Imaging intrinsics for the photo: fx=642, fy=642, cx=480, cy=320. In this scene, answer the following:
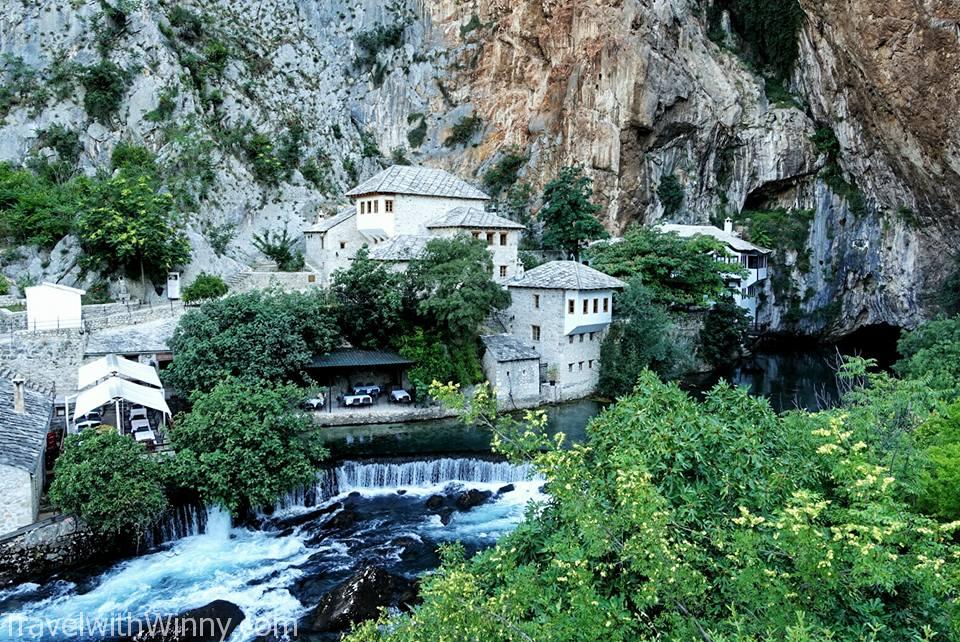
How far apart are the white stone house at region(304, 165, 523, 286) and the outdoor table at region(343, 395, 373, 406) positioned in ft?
30.7

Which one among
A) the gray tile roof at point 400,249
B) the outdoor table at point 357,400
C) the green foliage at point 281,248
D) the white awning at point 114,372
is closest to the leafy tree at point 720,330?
the gray tile roof at point 400,249

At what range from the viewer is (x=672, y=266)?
36.9m

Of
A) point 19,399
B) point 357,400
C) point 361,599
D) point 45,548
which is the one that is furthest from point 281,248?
point 361,599

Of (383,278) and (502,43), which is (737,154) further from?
(383,278)

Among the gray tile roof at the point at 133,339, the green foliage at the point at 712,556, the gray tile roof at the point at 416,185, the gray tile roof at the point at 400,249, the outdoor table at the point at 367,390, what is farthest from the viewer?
the gray tile roof at the point at 416,185

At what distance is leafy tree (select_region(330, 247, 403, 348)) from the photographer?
29.3 metres

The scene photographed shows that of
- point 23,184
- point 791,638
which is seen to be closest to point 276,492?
point 791,638

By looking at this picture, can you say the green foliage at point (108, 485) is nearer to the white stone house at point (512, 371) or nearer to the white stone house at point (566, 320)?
the white stone house at point (512, 371)

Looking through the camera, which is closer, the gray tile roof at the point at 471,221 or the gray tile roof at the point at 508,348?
the gray tile roof at the point at 508,348

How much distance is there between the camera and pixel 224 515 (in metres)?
18.9

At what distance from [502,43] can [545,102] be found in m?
6.56

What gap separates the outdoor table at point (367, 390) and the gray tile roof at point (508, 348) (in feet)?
18.4

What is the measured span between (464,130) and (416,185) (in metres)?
19.3

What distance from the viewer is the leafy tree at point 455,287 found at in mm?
28391
